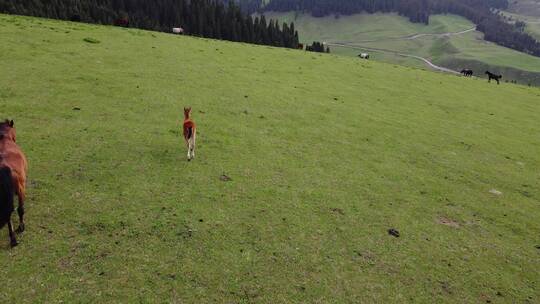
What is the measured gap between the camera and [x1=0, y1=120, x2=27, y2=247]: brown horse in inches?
293

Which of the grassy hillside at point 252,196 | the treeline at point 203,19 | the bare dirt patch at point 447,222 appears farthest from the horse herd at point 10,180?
the treeline at point 203,19

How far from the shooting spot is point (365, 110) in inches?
858

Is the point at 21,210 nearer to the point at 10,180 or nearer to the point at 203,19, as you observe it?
the point at 10,180

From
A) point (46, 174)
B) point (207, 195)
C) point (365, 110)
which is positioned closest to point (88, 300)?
point (207, 195)

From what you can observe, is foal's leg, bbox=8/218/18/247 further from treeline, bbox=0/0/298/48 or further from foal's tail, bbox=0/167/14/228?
treeline, bbox=0/0/298/48

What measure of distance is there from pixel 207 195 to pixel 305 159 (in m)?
4.53

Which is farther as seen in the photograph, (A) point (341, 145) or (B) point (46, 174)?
(A) point (341, 145)

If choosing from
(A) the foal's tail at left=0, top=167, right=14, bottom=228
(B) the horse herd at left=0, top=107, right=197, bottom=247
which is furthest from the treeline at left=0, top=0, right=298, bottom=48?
(A) the foal's tail at left=0, top=167, right=14, bottom=228

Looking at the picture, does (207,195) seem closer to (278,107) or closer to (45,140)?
(45,140)

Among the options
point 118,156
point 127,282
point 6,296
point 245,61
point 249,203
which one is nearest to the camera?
point 6,296

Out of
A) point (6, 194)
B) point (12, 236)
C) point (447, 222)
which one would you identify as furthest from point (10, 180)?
point (447, 222)

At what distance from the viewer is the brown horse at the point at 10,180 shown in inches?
293

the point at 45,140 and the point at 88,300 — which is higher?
the point at 45,140

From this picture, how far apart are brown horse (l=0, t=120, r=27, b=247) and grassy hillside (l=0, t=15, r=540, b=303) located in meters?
0.50
